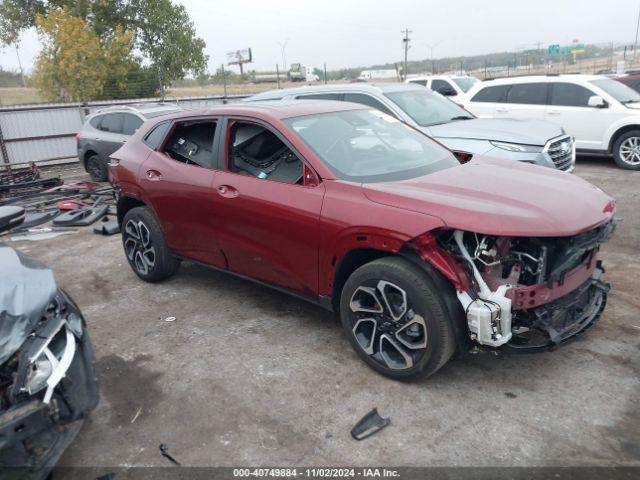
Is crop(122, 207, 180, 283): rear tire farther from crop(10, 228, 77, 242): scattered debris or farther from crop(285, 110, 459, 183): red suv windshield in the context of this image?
crop(10, 228, 77, 242): scattered debris

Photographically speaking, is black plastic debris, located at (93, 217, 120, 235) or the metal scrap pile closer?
black plastic debris, located at (93, 217, 120, 235)

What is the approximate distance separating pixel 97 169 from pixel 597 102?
10374 mm

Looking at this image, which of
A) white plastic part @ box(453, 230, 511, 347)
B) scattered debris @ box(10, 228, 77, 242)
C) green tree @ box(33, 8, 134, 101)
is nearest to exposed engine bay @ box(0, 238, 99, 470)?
white plastic part @ box(453, 230, 511, 347)

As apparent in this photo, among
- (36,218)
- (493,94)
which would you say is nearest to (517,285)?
(36,218)

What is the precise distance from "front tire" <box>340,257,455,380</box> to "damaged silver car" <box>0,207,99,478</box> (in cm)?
163

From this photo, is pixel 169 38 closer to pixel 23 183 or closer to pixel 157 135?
pixel 23 183

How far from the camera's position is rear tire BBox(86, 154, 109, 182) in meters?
11.0

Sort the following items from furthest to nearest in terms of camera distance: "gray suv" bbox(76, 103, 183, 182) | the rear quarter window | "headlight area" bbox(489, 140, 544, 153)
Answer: "gray suv" bbox(76, 103, 183, 182) → "headlight area" bbox(489, 140, 544, 153) → the rear quarter window

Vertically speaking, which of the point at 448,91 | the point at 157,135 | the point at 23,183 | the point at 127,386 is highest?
the point at 448,91

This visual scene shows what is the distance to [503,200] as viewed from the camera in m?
3.08

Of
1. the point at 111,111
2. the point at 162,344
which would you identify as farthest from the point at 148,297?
the point at 111,111

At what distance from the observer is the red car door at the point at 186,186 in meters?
4.32

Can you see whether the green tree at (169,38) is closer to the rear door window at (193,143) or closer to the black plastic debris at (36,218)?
the black plastic debris at (36,218)

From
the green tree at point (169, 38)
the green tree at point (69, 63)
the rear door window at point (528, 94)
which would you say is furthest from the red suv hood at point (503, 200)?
the green tree at point (169, 38)
